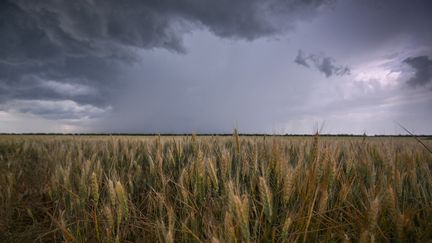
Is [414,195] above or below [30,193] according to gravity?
above

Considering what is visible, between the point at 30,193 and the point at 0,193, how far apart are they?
0.33m

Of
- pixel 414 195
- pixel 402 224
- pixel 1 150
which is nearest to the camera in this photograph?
pixel 402 224

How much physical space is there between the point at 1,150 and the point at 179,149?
5395mm

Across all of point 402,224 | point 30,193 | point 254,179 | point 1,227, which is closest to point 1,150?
point 30,193

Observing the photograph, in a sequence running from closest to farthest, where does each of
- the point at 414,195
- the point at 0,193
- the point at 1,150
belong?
the point at 414,195
the point at 0,193
the point at 1,150

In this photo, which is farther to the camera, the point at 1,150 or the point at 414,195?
the point at 1,150

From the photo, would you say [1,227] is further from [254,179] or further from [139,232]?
[254,179]

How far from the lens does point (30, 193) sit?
8.01 ft

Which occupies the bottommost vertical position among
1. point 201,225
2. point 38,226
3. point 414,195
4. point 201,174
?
point 38,226

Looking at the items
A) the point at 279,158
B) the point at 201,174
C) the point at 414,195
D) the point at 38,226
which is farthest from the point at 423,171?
the point at 38,226

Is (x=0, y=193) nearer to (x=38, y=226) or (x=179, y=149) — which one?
(x=38, y=226)

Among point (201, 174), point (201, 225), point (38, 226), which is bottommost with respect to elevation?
point (38, 226)

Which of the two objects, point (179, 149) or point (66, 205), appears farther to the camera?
point (179, 149)

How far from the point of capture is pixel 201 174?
1566 mm
